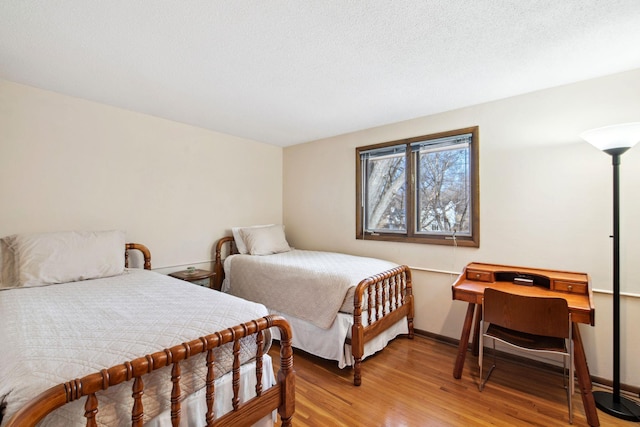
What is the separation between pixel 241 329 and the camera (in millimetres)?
1325

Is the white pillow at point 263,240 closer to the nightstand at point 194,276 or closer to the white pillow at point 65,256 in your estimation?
the nightstand at point 194,276

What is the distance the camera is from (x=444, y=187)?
2926mm

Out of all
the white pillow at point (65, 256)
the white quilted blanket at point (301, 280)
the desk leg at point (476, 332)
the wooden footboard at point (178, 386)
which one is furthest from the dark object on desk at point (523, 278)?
the white pillow at point (65, 256)

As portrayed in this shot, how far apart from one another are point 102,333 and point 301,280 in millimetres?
1535

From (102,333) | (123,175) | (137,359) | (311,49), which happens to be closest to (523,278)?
(311,49)

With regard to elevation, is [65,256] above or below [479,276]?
above

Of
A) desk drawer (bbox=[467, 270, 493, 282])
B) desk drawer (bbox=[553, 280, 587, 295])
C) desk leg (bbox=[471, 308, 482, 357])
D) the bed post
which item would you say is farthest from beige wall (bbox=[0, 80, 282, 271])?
desk drawer (bbox=[553, 280, 587, 295])

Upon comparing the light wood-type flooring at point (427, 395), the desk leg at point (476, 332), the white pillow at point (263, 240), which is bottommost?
the light wood-type flooring at point (427, 395)

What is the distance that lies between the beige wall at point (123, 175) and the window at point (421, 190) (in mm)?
1583

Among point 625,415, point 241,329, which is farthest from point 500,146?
point 241,329

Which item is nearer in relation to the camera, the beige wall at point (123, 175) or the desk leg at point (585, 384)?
the desk leg at point (585, 384)

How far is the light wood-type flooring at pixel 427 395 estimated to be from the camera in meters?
1.79

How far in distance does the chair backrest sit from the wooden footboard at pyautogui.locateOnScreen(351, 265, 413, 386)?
0.81 meters

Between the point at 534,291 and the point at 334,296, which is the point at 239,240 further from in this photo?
the point at 534,291
